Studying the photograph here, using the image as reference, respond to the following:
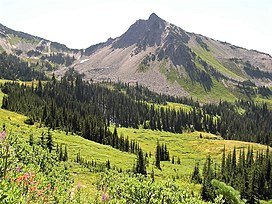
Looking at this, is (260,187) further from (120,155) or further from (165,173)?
(120,155)

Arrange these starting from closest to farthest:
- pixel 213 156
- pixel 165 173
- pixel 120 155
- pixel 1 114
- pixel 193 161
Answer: pixel 165 173 → pixel 120 155 → pixel 1 114 → pixel 193 161 → pixel 213 156

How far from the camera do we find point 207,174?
109188 millimetres

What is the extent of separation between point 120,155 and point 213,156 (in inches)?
2758

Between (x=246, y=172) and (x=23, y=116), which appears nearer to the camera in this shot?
(x=246, y=172)

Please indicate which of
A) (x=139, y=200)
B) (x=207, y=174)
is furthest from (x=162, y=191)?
(x=207, y=174)

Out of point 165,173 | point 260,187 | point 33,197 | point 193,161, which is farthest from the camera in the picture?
point 193,161

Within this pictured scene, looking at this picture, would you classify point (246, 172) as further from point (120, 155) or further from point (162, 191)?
point (162, 191)

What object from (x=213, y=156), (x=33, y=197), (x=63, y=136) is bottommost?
(x=213, y=156)

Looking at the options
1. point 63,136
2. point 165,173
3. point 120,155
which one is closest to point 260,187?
point 165,173

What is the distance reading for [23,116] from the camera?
15462cm

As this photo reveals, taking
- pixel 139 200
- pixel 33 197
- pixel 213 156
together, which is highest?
pixel 33 197

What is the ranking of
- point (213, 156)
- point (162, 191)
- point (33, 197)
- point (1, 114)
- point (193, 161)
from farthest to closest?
point (213, 156) < point (193, 161) < point (1, 114) < point (162, 191) < point (33, 197)

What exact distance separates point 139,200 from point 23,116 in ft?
429

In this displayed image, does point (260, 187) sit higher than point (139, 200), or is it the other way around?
point (139, 200)
